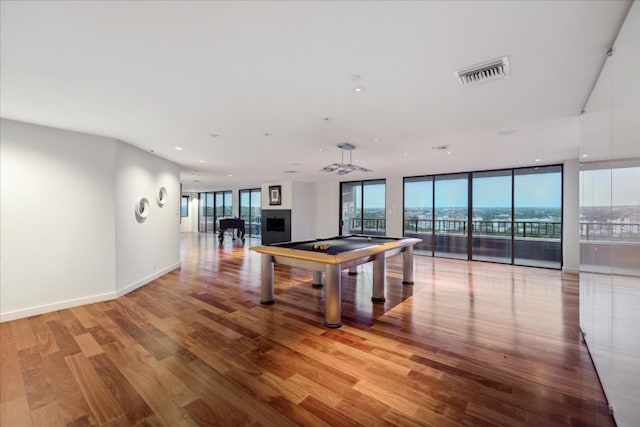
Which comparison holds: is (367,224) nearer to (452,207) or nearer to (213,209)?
(452,207)

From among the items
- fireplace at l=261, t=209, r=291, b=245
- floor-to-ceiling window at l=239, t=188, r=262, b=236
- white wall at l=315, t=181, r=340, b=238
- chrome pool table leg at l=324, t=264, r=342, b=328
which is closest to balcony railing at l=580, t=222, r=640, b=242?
chrome pool table leg at l=324, t=264, r=342, b=328

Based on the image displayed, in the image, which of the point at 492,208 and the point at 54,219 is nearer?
the point at 54,219

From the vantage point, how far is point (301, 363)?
94.7 inches

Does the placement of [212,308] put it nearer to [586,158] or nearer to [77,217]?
[77,217]

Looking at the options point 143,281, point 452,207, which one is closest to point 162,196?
point 143,281

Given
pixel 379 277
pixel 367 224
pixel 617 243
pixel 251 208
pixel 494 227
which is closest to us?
pixel 617 243

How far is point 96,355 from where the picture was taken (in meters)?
2.54

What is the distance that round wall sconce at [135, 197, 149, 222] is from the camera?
15.6 ft

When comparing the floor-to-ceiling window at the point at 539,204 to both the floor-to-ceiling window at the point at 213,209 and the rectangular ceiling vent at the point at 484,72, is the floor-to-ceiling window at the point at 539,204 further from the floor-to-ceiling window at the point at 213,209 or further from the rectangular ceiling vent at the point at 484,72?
the floor-to-ceiling window at the point at 213,209

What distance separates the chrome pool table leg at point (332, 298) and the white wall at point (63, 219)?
3462 millimetres

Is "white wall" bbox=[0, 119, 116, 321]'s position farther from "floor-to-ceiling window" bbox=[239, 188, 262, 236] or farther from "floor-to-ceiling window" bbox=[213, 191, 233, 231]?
"floor-to-ceiling window" bbox=[213, 191, 233, 231]

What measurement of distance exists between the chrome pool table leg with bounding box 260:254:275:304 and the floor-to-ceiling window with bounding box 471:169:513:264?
6206 millimetres

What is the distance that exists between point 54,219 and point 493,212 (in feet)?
31.6

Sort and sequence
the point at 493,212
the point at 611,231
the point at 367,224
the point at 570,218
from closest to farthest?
the point at 611,231, the point at 570,218, the point at 493,212, the point at 367,224
